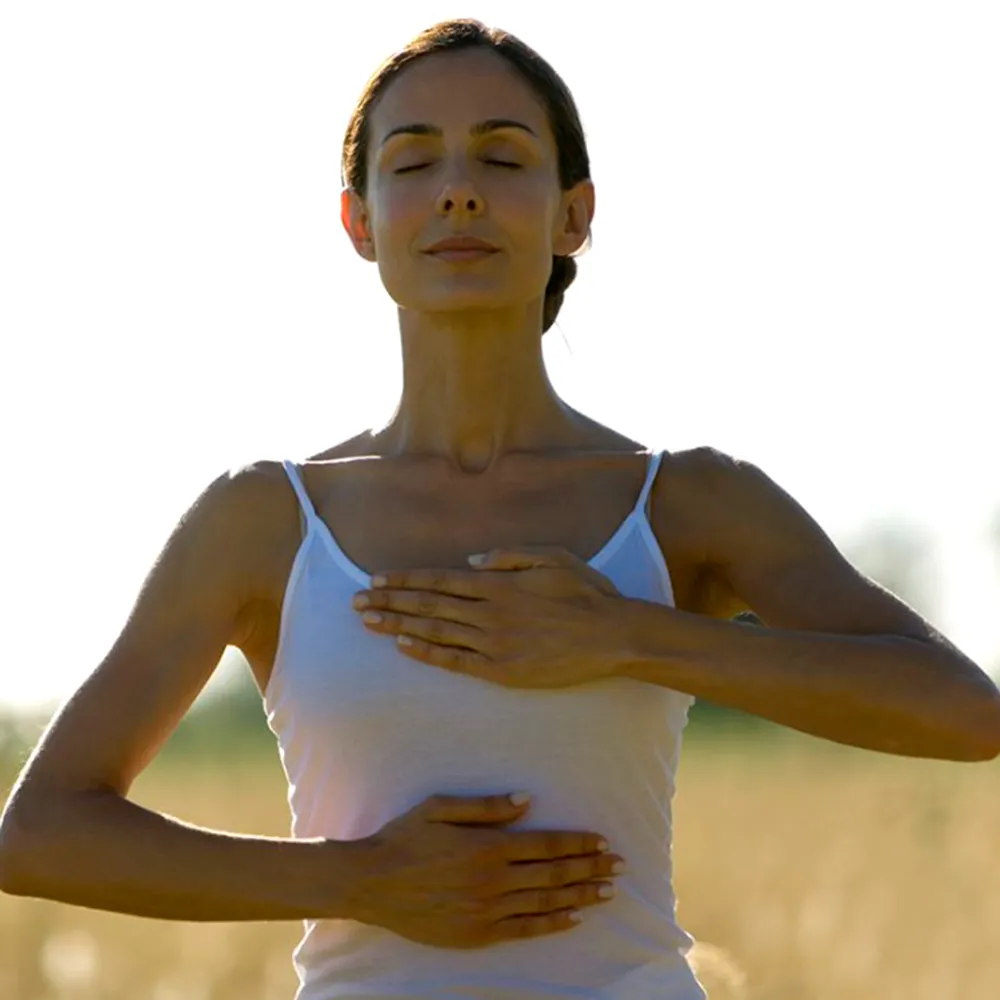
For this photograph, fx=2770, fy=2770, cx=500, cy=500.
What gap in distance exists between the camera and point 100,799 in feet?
13.5

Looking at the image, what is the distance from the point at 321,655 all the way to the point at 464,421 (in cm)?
52

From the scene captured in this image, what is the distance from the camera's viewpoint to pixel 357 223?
462cm

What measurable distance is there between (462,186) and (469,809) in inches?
38.2

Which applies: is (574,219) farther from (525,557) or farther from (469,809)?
(469,809)

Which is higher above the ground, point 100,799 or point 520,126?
point 520,126

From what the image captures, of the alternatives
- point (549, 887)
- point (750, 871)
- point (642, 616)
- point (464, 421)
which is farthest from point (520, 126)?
point (750, 871)

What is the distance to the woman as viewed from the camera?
404 centimetres

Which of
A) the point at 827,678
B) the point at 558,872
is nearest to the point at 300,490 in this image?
the point at 558,872

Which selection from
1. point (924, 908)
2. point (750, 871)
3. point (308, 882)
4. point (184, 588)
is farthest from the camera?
point (750, 871)

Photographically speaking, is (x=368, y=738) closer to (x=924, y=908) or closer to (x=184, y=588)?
(x=184, y=588)

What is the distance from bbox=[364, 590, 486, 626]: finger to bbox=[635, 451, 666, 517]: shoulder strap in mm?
346

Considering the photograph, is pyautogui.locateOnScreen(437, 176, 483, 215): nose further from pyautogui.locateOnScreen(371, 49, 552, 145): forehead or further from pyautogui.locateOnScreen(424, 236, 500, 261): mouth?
pyautogui.locateOnScreen(371, 49, 552, 145): forehead

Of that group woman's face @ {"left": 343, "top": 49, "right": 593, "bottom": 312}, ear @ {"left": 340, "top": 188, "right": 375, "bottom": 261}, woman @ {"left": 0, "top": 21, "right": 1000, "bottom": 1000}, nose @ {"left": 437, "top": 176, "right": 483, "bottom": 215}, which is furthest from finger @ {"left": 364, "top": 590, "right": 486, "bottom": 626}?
ear @ {"left": 340, "top": 188, "right": 375, "bottom": 261}

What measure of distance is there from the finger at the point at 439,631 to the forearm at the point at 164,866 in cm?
32
